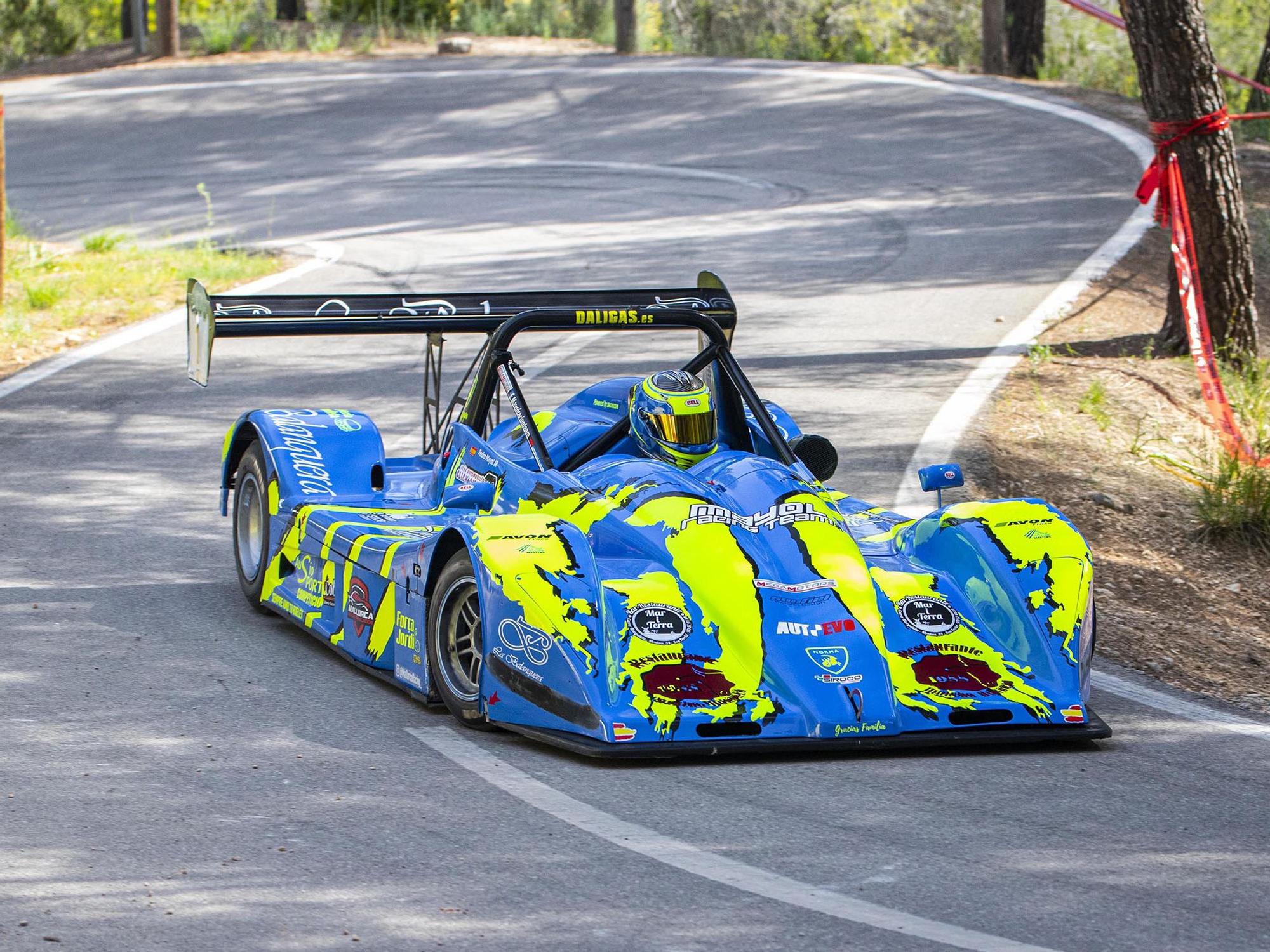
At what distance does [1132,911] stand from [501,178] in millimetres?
18105

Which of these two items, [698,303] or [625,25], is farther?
[625,25]

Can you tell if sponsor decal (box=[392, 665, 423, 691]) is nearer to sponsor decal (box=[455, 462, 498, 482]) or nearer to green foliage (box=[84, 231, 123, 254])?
sponsor decal (box=[455, 462, 498, 482])

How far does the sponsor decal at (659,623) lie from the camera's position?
19.6 feet

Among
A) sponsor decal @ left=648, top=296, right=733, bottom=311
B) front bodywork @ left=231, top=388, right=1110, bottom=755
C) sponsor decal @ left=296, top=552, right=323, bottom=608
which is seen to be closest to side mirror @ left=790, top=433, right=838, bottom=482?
front bodywork @ left=231, top=388, right=1110, bottom=755

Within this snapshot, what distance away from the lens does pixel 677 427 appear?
702 centimetres

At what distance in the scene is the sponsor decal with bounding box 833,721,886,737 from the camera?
5895 mm

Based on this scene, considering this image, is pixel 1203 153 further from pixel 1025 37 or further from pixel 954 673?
pixel 1025 37

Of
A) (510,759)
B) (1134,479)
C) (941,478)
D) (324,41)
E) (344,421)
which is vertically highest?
(324,41)

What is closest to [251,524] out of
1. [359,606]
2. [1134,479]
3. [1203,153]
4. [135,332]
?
[359,606]

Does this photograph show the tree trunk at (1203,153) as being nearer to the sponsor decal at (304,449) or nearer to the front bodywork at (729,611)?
the front bodywork at (729,611)

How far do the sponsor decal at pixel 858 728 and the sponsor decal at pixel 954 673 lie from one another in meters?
0.26

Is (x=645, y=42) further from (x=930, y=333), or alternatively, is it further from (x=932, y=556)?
(x=932, y=556)

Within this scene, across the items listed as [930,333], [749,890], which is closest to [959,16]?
[930,333]

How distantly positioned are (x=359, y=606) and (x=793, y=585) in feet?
6.22
